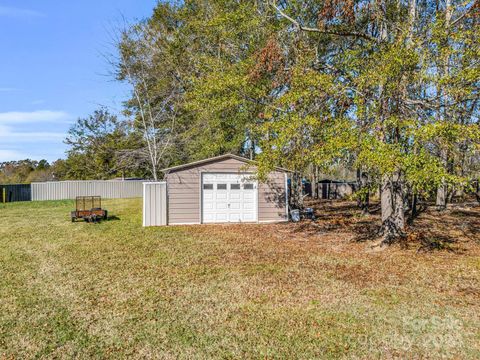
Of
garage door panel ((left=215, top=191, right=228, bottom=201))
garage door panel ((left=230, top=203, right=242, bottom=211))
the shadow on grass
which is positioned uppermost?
garage door panel ((left=215, top=191, right=228, bottom=201))

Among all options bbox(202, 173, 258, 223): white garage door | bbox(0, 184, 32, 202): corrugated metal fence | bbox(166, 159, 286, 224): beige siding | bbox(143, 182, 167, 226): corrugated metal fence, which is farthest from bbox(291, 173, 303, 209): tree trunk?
bbox(0, 184, 32, 202): corrugated metal fence

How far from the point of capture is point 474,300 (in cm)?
510

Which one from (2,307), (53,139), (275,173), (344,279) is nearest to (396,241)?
(344,279)

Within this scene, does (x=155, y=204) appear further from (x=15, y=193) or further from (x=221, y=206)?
(x=15, y=193)

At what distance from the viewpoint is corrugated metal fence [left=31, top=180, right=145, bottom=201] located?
82.4 ft

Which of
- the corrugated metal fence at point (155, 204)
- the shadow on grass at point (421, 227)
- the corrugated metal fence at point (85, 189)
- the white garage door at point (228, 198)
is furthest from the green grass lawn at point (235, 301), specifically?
the corrugated metal fence at point (85, 189)

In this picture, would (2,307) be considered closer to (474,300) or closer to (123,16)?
(474,300)

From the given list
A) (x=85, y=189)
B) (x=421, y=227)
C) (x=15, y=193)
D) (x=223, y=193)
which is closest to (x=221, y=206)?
(x=223, y=193)

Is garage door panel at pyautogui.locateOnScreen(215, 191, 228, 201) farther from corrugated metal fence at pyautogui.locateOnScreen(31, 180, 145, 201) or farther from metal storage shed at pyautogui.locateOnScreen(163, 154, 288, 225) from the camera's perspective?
corrugated metal fence at pyautogui.locateOnScreen(31, 180, 145, 201)

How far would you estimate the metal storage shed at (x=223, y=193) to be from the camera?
12742mm

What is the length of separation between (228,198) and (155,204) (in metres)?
2.85

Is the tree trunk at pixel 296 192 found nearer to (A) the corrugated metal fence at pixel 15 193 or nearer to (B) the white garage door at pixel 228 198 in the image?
(B) the white garage door at pixel 228 198

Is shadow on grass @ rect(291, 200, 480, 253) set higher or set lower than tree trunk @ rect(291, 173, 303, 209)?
lower

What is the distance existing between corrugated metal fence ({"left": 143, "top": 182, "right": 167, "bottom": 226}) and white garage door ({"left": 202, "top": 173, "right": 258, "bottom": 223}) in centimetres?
154
